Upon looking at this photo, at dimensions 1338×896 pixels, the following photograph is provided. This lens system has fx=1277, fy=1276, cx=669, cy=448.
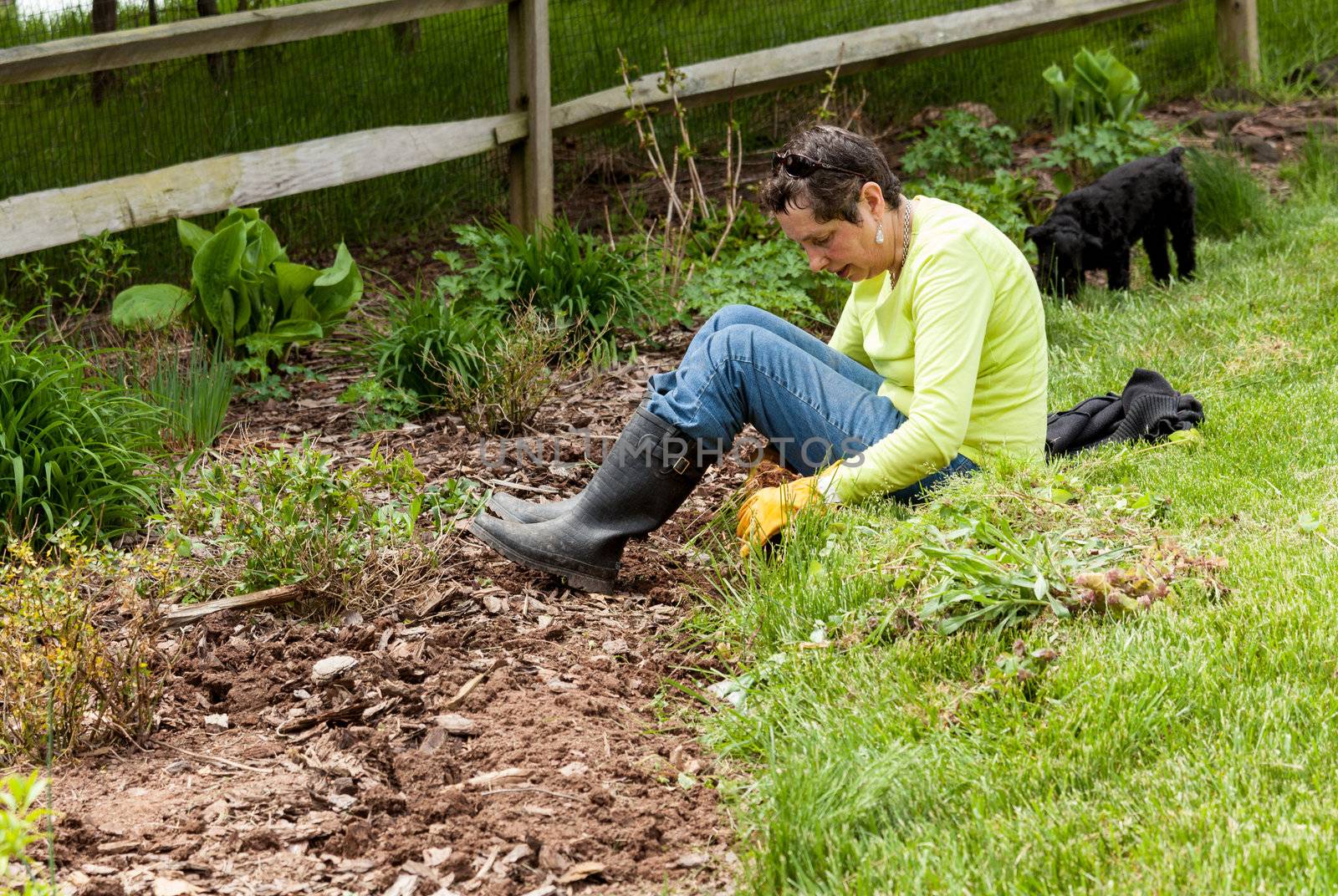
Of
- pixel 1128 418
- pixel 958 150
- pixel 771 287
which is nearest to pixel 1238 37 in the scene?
pixel 958 150

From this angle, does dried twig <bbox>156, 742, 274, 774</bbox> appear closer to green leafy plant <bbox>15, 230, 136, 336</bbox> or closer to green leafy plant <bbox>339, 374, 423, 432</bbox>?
green leafy plant <bbox>339, 374, 423, 432</bbox>

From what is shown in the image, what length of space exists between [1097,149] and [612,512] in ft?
14.7

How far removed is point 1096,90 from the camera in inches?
272

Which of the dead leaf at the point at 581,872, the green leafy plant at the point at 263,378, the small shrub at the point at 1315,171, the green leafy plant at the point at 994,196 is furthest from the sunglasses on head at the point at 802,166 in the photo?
the small shrub at the point at 1315,171

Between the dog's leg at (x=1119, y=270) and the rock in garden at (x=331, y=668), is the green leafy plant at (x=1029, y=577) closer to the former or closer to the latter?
the rock in garden at (x=331, y=668)

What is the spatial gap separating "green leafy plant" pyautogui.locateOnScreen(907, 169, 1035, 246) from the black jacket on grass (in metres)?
1.97

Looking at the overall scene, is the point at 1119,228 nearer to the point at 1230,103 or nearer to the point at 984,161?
the point at 984,161

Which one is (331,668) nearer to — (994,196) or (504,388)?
(504,388)

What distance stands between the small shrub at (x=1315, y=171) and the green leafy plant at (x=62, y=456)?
560cm

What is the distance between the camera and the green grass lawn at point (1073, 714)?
1.98m

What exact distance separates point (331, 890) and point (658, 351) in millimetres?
3309

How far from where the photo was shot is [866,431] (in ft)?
10.9

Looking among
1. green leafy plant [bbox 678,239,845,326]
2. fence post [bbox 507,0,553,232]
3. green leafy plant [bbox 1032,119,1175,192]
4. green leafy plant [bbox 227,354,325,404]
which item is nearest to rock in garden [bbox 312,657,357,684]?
green leafy plant [bbox 227,354,325,404]

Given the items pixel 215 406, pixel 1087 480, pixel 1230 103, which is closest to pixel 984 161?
pixel 1230 103
